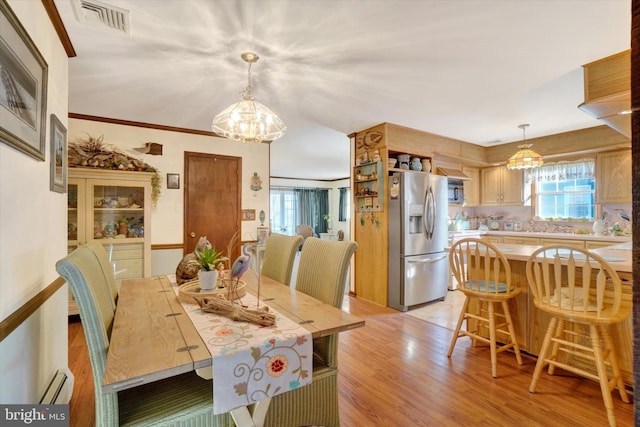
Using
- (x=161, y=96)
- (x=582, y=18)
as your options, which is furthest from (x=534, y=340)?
(x=161, y=96)

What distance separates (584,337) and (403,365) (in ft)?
4.00

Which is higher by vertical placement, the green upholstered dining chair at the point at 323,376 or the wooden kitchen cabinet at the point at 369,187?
the wooden kitchen cabinet at the point at 369,187

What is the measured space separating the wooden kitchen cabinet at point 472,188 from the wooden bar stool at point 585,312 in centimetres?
327

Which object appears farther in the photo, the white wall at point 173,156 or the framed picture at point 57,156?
the white wall at point 173,156

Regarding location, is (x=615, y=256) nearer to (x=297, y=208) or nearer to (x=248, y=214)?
(x=248, y=214)

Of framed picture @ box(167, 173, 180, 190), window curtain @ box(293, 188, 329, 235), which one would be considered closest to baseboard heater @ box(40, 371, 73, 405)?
framed picture @ box(167, 173, 180, 190)

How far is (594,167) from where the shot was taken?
4223 millimetres

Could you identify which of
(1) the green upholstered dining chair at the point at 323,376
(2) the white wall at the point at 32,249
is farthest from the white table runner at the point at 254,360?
(2) the white wall at the point at 32,249

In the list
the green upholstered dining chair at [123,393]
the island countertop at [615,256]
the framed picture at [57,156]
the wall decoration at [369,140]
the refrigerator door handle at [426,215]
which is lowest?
the green upholstered dining chair at [123,393]

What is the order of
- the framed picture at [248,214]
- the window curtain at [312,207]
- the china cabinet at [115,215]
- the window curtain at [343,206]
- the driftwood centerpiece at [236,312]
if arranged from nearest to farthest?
the driftwood centerpiece at [236,312] < the china cabinet at [115,215] < the framed picture at [248,214] < the window curtain at [343,206] < the window curtain at [312,207]

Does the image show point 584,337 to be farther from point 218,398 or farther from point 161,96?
point 161,96

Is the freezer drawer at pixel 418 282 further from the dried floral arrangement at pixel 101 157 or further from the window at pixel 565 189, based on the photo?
the dried floral arrangement at pixel 101 157

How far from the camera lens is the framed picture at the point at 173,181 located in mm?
3818

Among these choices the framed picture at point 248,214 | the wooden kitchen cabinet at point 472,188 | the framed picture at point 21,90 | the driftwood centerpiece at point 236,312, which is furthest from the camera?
the wooden kitchen cabinet at point 472,188
